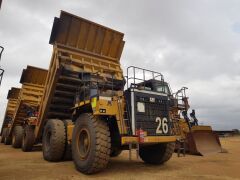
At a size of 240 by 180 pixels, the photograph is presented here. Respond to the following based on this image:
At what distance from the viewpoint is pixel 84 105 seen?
21.2 ft

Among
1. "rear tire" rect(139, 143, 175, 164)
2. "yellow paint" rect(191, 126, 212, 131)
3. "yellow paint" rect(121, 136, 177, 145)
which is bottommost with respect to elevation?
"rear tire" rect(139, 143, 175, 164)

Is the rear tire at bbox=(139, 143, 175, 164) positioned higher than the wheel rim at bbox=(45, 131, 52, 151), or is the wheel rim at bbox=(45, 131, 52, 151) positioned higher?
the wheel rim at bbox=(45, 131, 52, 151)

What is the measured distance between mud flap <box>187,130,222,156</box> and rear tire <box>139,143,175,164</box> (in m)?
3.29

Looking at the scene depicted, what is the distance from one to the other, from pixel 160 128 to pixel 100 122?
147cm

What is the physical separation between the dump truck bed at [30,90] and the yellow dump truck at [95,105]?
7.21 feet

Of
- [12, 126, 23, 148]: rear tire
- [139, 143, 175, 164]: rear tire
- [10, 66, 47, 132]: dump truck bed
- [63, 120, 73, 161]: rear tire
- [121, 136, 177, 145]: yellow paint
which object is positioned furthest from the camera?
[10, 66, 47, 132]: dump truck bed

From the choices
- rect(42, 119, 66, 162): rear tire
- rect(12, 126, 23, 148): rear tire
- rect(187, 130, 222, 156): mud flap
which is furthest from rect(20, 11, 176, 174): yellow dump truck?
rect(187, 130, 222, 156): mud flap

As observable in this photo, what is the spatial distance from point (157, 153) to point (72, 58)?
3.88m

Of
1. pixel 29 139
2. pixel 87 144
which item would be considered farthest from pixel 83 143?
pixel 29 139

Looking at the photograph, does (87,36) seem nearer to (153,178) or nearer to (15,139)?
(153,178)

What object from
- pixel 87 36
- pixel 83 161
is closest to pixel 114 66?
pixel 87 36

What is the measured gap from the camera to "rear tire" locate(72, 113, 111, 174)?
5.34 metres

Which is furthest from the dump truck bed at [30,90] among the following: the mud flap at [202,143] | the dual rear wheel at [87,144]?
the mud flap at [202,143]

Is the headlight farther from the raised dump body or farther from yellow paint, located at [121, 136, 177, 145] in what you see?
the raised dump body
